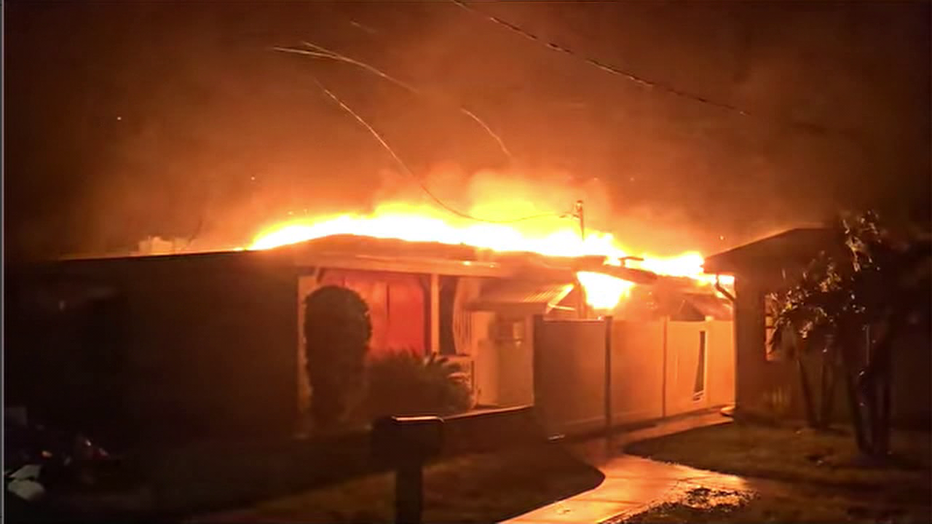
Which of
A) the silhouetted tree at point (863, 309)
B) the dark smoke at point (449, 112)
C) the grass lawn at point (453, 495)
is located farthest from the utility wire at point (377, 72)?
the silhouetted tree at point (863, 309)

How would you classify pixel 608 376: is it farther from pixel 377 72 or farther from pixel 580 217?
pixel 377 72

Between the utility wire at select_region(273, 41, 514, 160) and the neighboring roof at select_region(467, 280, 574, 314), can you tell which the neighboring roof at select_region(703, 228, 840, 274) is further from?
the utility wire at select_region(273, 41, 514, 160)

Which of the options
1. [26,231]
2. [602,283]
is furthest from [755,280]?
[26,231]

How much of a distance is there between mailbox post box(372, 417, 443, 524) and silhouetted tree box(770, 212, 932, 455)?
238cm

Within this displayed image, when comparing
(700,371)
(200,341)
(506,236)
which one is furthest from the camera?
(700,371)

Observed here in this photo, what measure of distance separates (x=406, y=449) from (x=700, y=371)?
2.20 metres

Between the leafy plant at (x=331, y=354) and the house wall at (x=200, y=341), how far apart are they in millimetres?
111

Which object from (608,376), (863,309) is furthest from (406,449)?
(863,309)

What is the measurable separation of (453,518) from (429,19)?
2933 mm

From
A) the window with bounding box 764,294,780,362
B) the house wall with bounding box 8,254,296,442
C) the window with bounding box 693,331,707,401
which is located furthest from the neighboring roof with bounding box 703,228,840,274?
the house wall with bounding box 8,254,296,442

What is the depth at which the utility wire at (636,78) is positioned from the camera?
601cm

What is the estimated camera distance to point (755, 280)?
19.9ft

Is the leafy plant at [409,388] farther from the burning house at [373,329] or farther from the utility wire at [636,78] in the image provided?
the utility wire at [636,78]

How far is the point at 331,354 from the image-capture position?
17.1 ft
